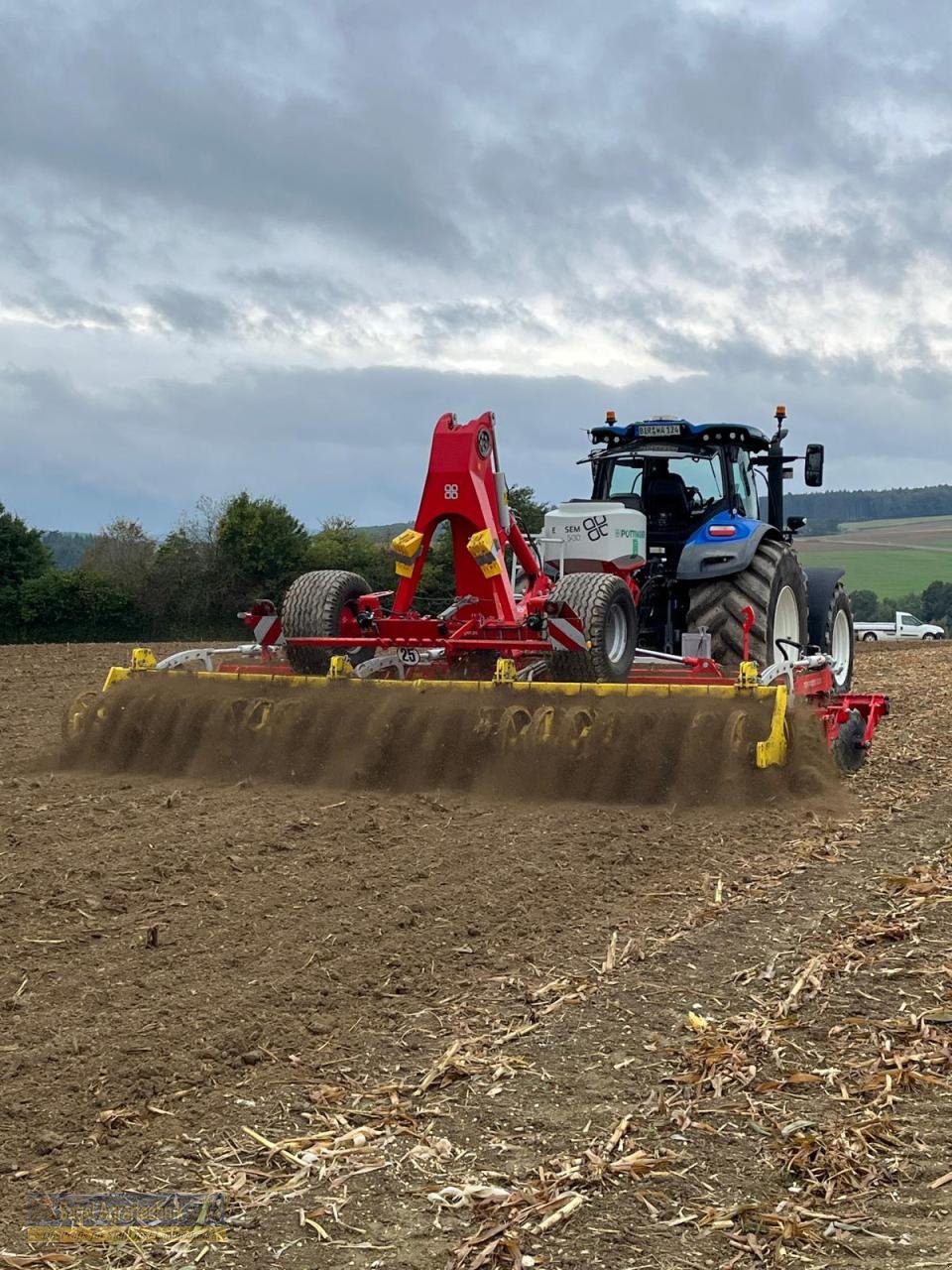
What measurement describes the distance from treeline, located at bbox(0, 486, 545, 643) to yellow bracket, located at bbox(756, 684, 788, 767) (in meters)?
25.2

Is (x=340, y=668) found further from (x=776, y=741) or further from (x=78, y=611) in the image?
(x=78, y=611)

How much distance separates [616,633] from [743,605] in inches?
56.7

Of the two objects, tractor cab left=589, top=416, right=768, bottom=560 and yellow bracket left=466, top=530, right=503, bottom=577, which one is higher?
tractor cab left=589, top=416, right=768, bottom=560

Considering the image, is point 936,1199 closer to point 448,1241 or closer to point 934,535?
point 448,1241

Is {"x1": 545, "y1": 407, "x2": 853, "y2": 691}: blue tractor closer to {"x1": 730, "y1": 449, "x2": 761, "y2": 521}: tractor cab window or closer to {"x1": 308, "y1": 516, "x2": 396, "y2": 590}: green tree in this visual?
{"x1": 730, "y1": 449, "x2": 761, "y2": 521}: tractor cab window

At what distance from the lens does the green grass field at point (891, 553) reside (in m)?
60.6

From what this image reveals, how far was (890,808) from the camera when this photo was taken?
8.49m

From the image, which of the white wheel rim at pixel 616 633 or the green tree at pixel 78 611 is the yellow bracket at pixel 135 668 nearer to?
the white wheel rim at pixel 616 633

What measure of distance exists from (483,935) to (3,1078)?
204 cm

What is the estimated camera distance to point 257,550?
3562cm

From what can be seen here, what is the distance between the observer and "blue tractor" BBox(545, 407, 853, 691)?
32.4 feet

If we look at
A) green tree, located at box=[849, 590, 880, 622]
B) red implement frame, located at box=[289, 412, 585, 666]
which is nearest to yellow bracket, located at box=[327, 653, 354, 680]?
red implement frame, located at box=[289, 412, 585, 666]

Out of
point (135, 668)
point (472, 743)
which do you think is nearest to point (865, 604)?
point (135, 668)

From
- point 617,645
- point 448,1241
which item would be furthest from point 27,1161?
point 617,645
